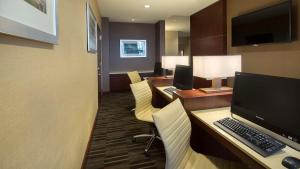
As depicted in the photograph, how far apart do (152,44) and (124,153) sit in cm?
561

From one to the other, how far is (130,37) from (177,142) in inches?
254

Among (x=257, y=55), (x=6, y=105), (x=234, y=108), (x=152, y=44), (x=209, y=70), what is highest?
(x=152, y=44)

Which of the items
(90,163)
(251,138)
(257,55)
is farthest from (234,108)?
(257,55)

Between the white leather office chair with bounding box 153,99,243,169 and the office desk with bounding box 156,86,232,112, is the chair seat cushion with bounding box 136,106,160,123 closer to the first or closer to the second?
the office desk with bounding box 156,86,232,112

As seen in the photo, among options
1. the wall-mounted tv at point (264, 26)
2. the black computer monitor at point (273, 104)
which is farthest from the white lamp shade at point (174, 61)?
the black computer monitor at point (273, 104)

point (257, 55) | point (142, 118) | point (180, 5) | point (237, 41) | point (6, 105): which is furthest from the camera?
point (180, 5)

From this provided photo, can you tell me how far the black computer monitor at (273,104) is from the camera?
44.5 inches

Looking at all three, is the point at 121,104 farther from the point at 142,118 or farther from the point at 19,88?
the point at 19,88

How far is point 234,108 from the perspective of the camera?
1.61 m

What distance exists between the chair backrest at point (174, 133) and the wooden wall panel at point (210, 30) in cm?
342

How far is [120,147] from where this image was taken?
2.70m

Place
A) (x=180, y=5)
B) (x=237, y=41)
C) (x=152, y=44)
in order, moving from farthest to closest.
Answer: (x=152, y=44) → (x=180, y=5) → (x=237, y=41)

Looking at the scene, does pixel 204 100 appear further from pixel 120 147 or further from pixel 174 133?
pixel 120 147

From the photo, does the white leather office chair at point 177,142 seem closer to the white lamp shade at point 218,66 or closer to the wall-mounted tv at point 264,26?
the white lamp shade at point 218,66
